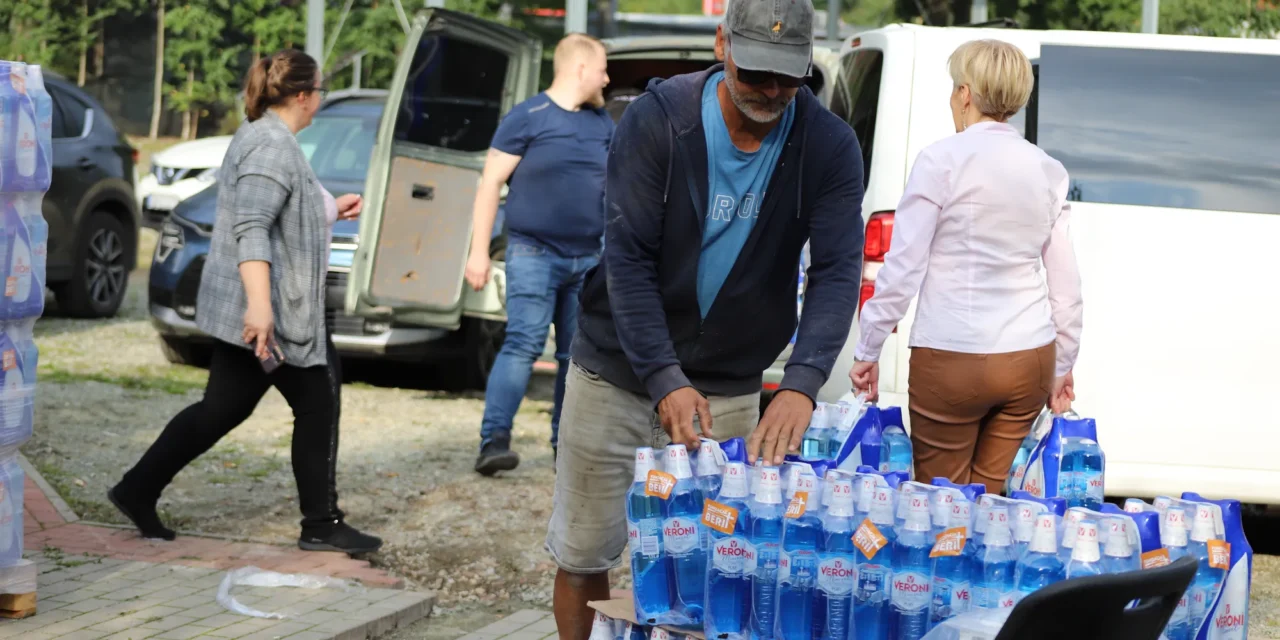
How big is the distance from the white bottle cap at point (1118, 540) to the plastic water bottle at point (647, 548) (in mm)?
940

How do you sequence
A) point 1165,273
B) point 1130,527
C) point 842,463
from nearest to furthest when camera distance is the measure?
1. point 1130,527
2. point 842,463
3. point 1165,273

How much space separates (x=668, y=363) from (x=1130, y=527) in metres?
1.04

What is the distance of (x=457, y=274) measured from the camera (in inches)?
344

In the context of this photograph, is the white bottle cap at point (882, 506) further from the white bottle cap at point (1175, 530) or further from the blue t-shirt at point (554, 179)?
the blue t-shirt at point (554, 179)

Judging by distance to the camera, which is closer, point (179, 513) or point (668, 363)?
point (668, 363)

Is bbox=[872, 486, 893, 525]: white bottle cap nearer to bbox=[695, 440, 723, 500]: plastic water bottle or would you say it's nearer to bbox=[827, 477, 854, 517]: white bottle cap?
bbox=[827, 477, 854, 517]: white bottle cap

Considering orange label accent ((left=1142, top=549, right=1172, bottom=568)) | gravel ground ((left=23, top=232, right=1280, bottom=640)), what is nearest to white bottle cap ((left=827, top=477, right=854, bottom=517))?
orange label accent ((left=1142, top=549, right=1172, bottom=568))

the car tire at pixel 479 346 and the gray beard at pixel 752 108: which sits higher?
the gray beard at pixel 752 108

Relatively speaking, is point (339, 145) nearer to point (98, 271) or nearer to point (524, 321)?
point (98, 271)

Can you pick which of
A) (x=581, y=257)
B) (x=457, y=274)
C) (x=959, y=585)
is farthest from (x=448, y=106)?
(x=959, y=585)

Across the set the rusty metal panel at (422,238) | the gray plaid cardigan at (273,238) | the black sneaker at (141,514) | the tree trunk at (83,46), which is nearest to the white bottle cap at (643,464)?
the gray plaid cardigan at (273,238)

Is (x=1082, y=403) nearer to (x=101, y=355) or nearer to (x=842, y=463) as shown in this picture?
(x=842, y=463)

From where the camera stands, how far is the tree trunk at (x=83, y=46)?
1175 inches

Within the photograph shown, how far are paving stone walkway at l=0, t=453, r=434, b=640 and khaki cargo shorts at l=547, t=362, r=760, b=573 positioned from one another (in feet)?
4.30
